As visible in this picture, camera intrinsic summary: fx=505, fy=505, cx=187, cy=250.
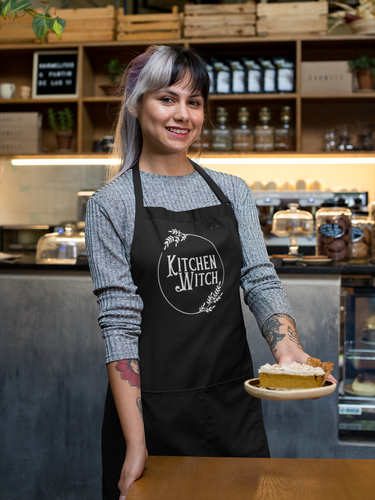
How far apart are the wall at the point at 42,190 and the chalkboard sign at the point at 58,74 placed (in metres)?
0.65

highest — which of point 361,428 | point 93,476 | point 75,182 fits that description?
point 75,182

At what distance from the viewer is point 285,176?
4.19m

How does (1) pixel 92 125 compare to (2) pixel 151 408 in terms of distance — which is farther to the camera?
(1) pixel 92 125

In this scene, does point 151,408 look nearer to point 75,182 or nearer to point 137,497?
point 137,497

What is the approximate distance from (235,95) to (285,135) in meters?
0.48

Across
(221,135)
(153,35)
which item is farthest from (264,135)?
(153,35)

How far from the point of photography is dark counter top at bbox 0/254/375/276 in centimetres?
204

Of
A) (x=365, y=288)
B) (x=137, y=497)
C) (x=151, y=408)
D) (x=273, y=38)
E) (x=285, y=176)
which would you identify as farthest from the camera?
(x=285, y=176)

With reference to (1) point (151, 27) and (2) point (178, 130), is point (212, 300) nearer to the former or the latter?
(2) point (178, 130)

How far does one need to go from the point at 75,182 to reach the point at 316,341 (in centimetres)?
289

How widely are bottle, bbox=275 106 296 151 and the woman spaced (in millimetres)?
2658

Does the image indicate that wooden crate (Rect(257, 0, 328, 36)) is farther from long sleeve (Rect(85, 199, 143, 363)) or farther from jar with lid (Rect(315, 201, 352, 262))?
long sleeve (Rect(85, 199, 143, 363))

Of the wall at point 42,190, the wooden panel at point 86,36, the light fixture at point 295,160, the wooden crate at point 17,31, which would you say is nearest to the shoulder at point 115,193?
the light fixture at point 295,160

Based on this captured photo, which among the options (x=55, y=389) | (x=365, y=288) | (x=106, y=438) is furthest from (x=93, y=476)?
(x=365, y=288)
